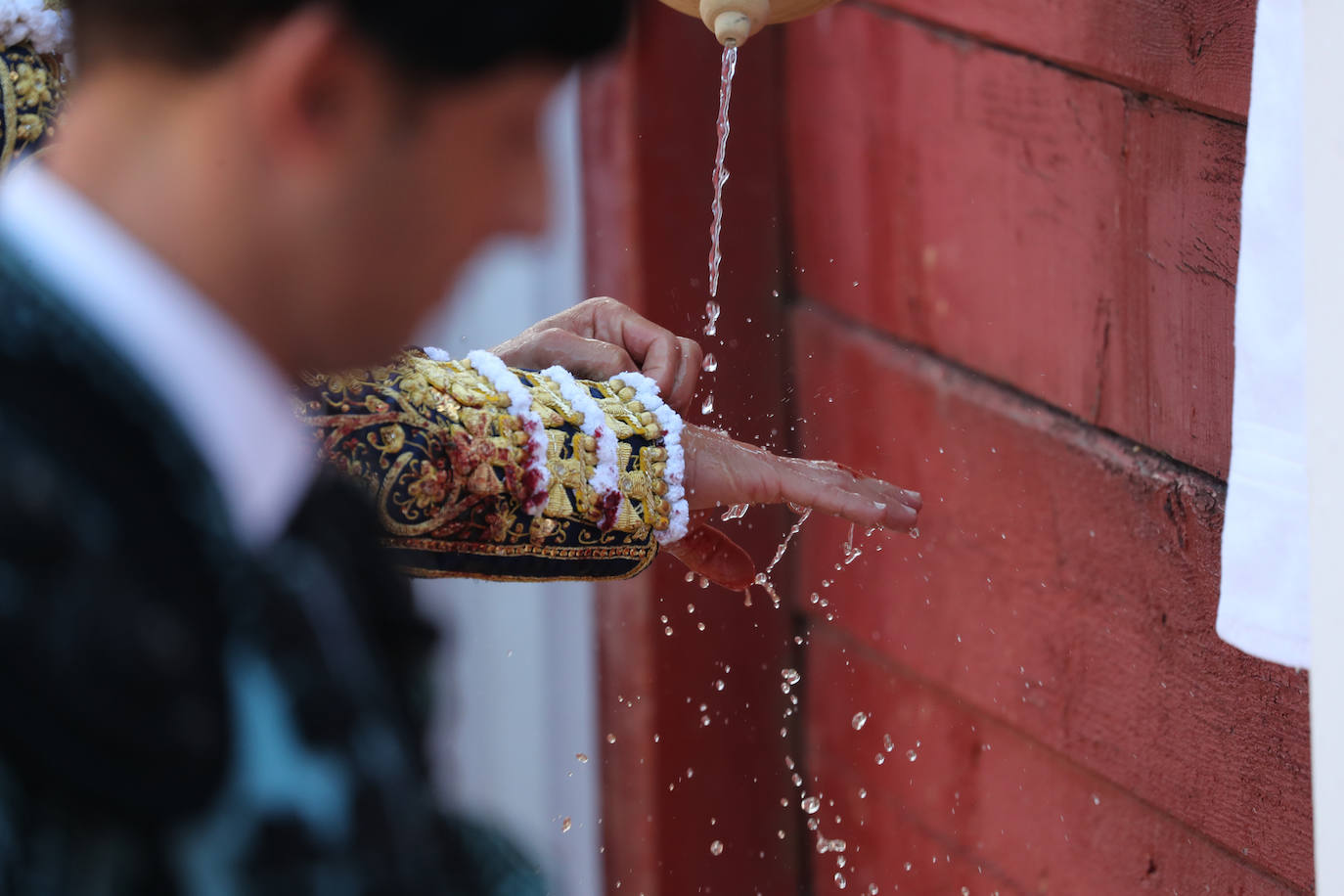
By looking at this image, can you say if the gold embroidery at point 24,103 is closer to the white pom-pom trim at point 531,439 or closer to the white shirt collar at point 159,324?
the white pom-pom trim at point 531,439

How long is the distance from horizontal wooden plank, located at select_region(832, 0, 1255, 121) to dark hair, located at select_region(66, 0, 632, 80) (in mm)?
703

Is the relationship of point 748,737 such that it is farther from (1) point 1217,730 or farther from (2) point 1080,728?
(1) point 1217,730

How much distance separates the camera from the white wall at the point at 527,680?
216cm

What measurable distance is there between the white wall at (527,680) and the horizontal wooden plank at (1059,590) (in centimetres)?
45

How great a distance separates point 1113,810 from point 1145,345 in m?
0.45

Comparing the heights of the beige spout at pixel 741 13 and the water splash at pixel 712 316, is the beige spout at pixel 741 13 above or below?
above

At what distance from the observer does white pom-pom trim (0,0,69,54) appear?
1059 mm

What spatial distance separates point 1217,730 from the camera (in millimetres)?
1173

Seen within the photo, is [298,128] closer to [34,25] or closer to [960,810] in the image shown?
[34,25]

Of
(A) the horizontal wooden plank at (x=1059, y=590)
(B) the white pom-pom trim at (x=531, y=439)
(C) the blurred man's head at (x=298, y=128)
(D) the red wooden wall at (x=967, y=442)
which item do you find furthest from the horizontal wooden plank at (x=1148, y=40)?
(C) the blurred man's head at (x=298, y=128)

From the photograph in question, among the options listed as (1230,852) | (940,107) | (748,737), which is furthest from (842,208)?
(1230,852)

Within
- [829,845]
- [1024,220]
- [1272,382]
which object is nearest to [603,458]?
[1272,382]

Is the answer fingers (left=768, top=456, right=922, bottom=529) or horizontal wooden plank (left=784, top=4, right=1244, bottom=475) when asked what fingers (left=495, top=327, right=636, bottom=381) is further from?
horizontal wooden plank (left=784, top=4, right=1244, bottom=475)

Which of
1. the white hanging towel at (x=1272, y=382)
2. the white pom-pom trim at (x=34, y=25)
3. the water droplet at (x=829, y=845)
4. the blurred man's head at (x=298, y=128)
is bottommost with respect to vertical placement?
the water droplet at (x=829, y=845)
